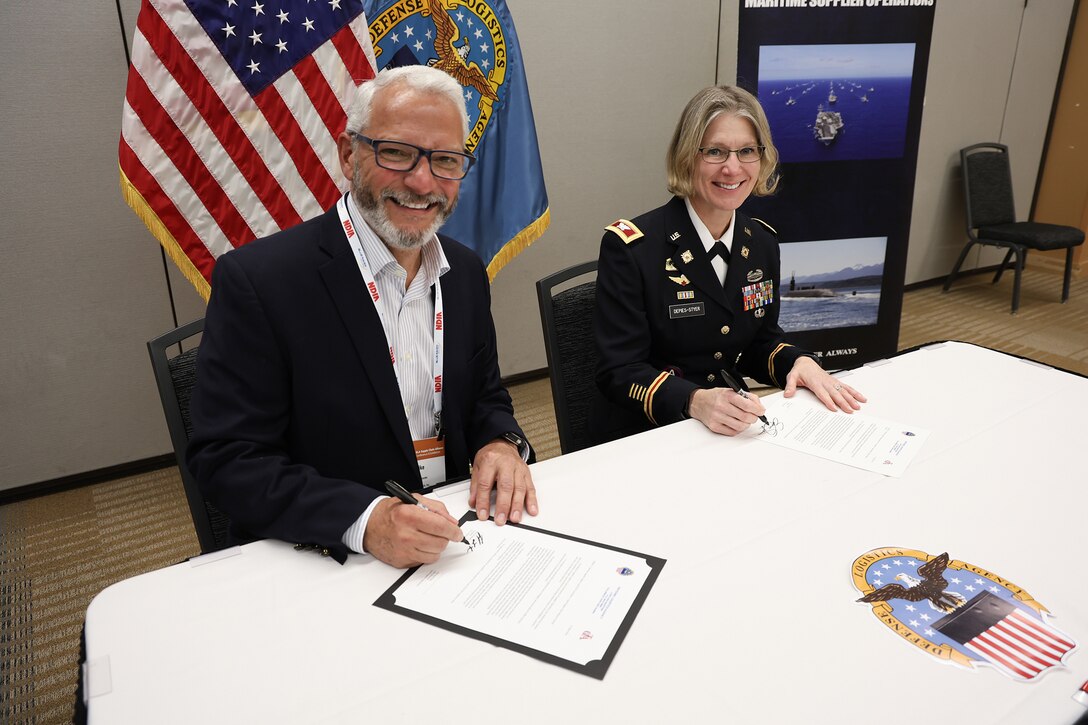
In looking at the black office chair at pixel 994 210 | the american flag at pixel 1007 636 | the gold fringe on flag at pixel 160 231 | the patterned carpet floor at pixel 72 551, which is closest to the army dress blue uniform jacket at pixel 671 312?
the american flag at pixel 1007 636

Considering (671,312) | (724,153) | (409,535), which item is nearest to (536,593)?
(409,535)

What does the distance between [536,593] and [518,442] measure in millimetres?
472

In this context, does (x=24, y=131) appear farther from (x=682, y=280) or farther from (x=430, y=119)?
(x=682, y=280)

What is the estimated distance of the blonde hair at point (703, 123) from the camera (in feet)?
6.16

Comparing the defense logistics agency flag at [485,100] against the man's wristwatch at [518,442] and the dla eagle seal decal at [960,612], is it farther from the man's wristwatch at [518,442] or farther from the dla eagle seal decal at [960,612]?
the dla eagle seal decal at [960,612]

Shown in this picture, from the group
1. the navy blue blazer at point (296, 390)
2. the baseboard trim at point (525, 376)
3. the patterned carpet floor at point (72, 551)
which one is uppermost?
the navy blue blazer at point (296, 390)

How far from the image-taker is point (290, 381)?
1312 mm

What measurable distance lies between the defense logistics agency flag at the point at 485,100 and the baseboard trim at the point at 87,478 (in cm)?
167

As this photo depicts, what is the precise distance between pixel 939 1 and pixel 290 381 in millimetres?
5120

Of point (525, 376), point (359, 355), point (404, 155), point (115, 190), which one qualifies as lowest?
point (525, 376)

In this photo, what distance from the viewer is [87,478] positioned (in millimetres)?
2973

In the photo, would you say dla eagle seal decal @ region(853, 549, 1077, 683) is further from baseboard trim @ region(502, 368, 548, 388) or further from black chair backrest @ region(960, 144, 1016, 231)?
black chair backrest @ region(960, 144, 1016, 231)

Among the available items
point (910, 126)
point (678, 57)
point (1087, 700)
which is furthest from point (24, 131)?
point (910, 126)

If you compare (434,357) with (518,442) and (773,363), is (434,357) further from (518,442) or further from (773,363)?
(773,363)
